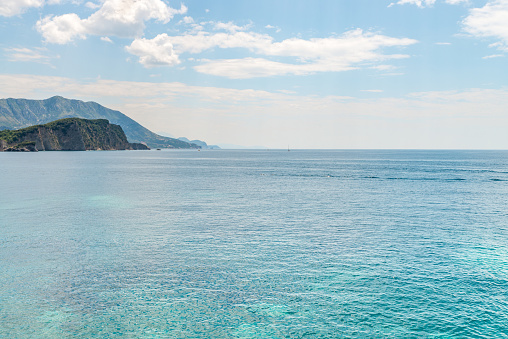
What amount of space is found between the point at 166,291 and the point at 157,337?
21.3 feet

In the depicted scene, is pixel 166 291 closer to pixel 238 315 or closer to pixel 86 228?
pixel 238 315

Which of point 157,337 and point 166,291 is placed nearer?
point 157,337

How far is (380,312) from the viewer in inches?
977

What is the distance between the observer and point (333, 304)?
1028 inches

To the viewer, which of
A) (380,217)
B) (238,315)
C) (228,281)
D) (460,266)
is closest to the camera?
(238,315)

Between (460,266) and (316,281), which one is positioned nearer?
(316,281)

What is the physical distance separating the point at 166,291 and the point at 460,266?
27.7 meters

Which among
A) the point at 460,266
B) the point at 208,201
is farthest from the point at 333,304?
the point at 208,201

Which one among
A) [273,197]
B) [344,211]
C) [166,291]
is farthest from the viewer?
[273,197]

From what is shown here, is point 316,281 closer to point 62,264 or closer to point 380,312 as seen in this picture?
point 380,312

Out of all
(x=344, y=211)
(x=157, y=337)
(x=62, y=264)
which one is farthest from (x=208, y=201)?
(x=157, y=337)

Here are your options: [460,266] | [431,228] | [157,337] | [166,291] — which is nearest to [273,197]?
[431,228]

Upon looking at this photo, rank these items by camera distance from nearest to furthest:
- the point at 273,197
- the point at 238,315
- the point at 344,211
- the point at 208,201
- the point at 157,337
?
the point at 157,337 < the point at 238,315 < the point at 344,211 < the point at 208,201 < the point at 273,197

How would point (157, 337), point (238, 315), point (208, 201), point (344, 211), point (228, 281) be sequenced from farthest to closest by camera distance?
point (208, 201) → point (344, 211) → point (228, 281) → point (238, 315) → point (157, 337)
